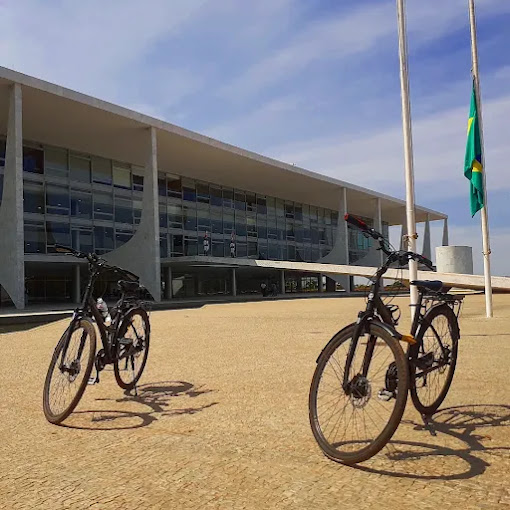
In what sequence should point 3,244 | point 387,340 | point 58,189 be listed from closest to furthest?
point 387,340 < point 3,244 < point 58,189

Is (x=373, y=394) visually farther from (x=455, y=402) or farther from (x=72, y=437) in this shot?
(x=72, y=437)

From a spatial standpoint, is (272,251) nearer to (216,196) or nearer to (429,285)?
(216,196)

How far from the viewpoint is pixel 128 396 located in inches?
202

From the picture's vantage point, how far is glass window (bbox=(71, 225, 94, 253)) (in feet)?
111

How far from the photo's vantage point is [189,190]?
44.4 meters

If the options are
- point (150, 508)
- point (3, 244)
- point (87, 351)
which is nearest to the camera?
point (150, 508)

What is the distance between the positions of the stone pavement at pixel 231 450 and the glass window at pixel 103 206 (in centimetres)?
3077

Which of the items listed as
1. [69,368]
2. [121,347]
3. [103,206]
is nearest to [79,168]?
[103,206]

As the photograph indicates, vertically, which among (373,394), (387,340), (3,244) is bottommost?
(373,394)

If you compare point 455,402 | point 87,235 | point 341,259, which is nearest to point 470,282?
point 455,402

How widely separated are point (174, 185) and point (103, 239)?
937 centimetres

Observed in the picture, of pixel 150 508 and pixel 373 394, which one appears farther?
pixel 373 394

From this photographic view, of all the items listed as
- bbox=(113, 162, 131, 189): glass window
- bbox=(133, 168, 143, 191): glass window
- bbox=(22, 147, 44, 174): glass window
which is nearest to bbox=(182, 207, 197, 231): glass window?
bbox=(133, 168, 143, 191): glass window

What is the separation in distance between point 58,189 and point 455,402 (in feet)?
108
